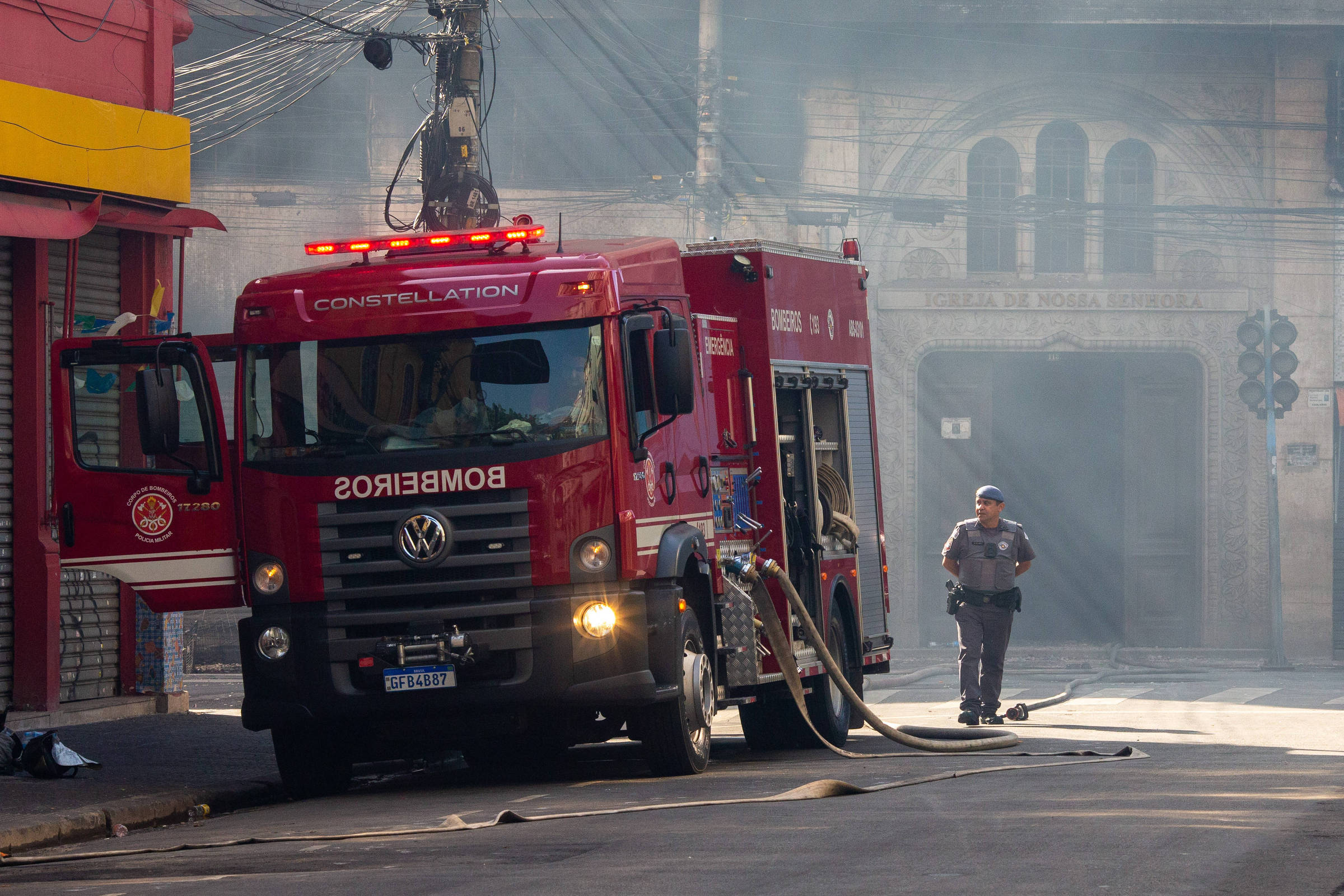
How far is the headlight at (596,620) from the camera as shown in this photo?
9.59m

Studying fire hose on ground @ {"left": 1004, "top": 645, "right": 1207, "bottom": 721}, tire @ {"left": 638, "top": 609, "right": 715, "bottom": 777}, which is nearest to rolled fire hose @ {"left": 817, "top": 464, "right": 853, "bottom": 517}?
tire @ {"left": 638, "top": 609, "right": 715, "bottom": 777}

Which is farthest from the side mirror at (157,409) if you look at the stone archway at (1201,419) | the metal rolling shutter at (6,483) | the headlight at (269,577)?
the stone archway at (1201,419)

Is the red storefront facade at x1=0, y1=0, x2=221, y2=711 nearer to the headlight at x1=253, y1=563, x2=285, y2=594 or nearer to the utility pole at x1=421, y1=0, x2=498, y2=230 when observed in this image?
the utility pole at x1=421, y1=0, x2=498, y2=230

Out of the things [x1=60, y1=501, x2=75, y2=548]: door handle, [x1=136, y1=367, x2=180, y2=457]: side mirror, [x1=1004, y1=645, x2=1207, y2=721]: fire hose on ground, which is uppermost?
[x1=136, y1=367, x2=180, y2=457]: side mirror

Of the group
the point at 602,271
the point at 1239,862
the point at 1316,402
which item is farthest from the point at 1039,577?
the point at 1239,862

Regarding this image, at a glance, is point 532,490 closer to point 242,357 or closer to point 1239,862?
point 242,357

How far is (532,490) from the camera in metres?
9.47

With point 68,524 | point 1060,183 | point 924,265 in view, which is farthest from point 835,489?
point 1060,183

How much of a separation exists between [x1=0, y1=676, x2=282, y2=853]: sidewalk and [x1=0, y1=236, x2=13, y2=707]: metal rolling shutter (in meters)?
0.70

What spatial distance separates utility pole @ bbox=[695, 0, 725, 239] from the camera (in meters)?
26.2

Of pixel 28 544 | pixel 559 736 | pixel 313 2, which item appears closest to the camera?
pixel 559 736

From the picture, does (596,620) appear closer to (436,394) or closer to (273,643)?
(436,394)

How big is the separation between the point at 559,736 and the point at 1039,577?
19.6 meters

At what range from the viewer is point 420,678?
31.5ft
